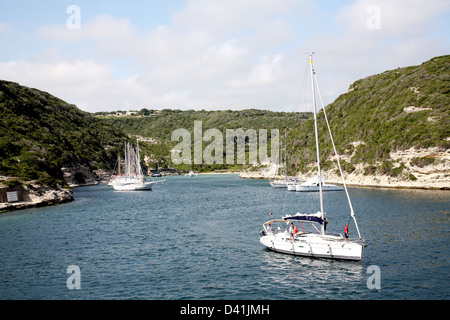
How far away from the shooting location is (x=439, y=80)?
345 ft

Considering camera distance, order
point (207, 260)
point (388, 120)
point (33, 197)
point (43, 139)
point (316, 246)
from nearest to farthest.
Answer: point (316, 246) → point (207, 260) → point (33, 197) → point (388, 120) → point (43, 139)

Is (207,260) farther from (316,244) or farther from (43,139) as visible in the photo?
(43,139)

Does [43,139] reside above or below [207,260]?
above

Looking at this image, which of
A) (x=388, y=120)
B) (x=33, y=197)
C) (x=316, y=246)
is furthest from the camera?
(x=388, y=120)

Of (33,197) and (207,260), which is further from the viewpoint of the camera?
(33,197)

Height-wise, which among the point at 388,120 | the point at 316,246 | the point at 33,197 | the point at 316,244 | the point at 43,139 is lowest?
the point at 316,246

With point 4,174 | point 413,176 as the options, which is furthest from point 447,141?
point 4,174

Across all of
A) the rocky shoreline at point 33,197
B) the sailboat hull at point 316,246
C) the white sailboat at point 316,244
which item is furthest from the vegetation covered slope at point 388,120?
the rocky shoreline at point 33,197

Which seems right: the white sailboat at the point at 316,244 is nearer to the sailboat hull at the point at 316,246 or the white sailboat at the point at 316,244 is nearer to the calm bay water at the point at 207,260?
the sailboat hull at the point at 316,246

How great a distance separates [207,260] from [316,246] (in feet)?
33.5

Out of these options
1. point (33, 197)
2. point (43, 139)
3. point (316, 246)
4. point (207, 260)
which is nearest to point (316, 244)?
point (316, 246)

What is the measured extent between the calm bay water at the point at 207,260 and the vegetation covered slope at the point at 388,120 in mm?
45474

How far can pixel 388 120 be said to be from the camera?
109 meters

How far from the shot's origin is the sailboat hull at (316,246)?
28453mm
